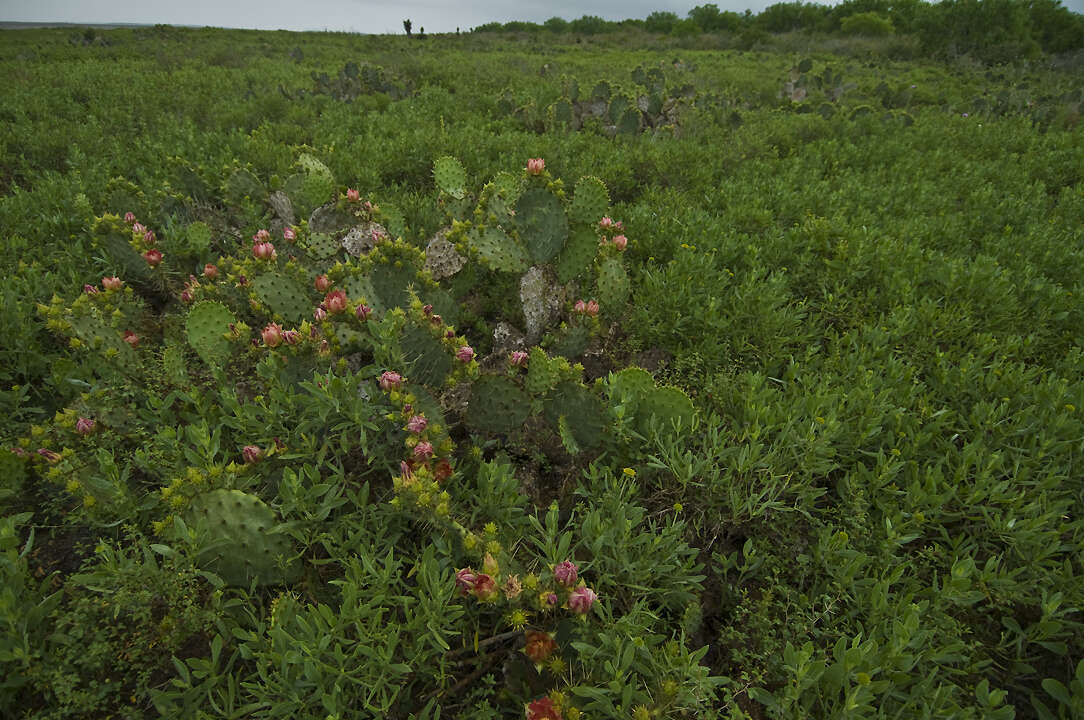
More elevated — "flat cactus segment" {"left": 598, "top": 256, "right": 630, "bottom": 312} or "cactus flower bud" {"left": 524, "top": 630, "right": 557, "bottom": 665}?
"flat cactus segment" {"left": 598, "top": 256, "right": 630, "bottom": 312}

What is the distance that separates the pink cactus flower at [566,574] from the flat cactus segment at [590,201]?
239cm

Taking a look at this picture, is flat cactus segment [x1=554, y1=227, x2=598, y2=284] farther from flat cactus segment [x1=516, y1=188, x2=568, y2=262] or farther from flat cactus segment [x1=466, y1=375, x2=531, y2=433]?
flat cactus segment [x1=466, y1=375, x2=531, y2=433]

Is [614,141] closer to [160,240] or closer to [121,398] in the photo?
[160,240]

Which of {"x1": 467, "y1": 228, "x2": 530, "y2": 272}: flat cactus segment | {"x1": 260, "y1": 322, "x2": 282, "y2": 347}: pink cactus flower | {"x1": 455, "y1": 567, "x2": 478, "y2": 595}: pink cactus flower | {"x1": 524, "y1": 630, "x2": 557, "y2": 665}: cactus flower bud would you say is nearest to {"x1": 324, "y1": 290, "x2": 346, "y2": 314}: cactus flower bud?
{"x1": 260, "y1": 322, "x2": 282, "y2": 347}: pink cactus flower

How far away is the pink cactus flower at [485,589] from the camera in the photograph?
1711 mm

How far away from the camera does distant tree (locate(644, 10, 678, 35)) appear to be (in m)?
34.9

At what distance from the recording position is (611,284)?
10.9ft

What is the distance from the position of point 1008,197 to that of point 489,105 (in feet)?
22.6

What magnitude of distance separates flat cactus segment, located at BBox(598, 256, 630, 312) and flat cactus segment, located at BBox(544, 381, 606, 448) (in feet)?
3.25

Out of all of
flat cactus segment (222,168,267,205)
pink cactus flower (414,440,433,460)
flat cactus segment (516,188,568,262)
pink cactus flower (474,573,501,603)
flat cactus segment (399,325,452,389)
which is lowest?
pink cactus flower (474,573,501,603)

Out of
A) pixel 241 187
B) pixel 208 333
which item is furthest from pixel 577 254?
pixel 241 187

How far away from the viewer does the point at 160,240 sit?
4234mm

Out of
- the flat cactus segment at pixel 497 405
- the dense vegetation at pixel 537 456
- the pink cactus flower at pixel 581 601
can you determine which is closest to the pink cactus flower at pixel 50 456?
the dense vegetation at pixel 537 456

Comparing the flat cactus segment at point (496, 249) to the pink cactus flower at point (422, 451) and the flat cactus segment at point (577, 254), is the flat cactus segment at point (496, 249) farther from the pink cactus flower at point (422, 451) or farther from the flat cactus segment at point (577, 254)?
the pink cactus flower at point (422, 451)
